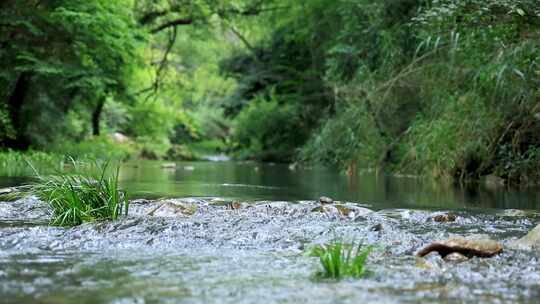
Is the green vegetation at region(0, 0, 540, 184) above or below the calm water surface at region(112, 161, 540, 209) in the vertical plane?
above

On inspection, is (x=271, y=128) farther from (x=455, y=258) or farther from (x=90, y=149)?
(x=455, y=258)

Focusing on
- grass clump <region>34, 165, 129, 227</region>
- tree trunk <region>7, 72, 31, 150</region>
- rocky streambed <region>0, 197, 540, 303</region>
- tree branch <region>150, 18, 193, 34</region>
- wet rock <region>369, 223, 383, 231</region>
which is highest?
tree branch <region>150, 18, 193, 34</region>

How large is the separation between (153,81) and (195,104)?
24384 millimetres

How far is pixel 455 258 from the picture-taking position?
14.9ft

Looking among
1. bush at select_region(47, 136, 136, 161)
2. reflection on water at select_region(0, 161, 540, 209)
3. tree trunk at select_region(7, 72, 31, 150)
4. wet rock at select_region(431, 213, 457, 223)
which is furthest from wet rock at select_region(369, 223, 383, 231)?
tree trunk at select_region(7, 72, 31, 150)

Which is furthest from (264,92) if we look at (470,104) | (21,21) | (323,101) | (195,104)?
(195,104)

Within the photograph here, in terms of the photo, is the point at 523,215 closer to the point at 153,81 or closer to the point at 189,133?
the point at 153,81

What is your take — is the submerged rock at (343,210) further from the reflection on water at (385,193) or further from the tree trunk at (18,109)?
the tree trunk at (18,109)

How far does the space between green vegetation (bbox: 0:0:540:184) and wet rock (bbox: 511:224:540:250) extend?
4.35m

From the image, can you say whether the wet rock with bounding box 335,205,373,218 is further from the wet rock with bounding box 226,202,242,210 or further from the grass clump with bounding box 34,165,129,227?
the grass clump with bounding box 34,165,129,227

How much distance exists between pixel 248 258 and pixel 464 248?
1.42m

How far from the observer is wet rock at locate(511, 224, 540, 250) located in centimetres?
501

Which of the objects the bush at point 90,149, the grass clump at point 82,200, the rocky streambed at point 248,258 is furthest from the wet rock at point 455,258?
the bush at point 90,149

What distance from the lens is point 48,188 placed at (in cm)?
638
